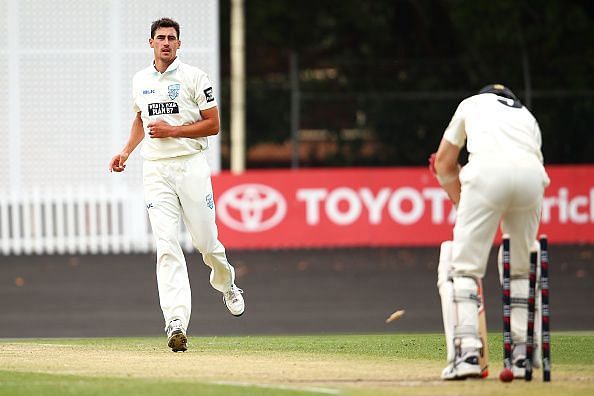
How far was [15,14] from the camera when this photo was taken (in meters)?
21.6

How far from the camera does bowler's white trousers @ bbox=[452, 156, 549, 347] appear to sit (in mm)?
7297

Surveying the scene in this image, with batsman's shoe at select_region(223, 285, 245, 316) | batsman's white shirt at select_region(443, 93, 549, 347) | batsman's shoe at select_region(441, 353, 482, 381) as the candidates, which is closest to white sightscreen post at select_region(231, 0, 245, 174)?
batsman's shoe at select_region(223, 285, 245, 316)

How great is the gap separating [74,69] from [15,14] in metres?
1.30

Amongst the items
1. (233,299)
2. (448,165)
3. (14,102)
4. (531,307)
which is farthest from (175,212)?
(14,102)

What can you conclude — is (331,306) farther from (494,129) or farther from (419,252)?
(494,129)

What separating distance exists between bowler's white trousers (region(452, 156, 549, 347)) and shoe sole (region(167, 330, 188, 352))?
7.97 feet

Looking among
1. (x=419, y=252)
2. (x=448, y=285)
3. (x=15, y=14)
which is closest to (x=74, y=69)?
(x=15, y=14)

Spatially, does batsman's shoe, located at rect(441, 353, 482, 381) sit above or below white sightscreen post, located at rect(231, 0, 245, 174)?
below

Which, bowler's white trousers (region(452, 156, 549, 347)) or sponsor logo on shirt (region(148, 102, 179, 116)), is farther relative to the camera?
sponsor logo on shirt (region(148, 102, 179, 116))

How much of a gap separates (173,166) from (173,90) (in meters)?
0.53

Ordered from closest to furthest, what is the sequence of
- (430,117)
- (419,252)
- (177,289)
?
(177,289) → (419,252) → (430,117)

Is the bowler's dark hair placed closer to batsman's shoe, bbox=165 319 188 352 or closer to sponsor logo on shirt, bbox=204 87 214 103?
sponsor logo on shirt, bbox=204 87 214 103

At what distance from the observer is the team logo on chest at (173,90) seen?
30.7ft

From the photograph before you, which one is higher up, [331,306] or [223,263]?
[223,263]
